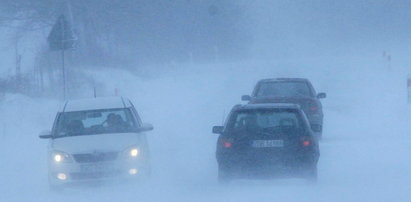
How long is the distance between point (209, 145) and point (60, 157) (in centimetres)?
741

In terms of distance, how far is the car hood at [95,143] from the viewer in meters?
14.4

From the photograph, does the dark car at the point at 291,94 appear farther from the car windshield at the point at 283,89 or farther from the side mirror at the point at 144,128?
the side mirror at the point at 144,128

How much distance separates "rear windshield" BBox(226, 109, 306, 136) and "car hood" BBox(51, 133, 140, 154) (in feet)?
5.58

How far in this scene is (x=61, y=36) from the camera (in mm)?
23656

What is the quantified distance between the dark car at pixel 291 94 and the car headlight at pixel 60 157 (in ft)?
24.9

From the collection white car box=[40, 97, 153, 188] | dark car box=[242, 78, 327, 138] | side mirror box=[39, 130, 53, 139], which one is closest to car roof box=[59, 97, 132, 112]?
white car box=[40, 97, 153, 188]

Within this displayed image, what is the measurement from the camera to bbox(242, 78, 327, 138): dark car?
20.9 m

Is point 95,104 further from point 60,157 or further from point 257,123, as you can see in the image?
point 257,123

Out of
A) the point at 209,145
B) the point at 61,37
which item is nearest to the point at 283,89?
the point at 209,145

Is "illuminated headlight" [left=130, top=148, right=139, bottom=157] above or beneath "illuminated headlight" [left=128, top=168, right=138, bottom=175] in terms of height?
above

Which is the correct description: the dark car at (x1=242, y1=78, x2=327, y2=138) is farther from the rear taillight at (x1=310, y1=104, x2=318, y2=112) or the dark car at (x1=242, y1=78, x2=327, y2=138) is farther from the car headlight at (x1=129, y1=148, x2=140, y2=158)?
the car headlight at (x1=129, y1=148, x2=140, y2=158)

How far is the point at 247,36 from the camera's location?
83.1 meters

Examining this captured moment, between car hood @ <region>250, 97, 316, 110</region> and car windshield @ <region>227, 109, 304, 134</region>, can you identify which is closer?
car windshield @ <region>227, 109, 304, 134</region>

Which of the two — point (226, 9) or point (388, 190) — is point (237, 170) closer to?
point (388, 190)
